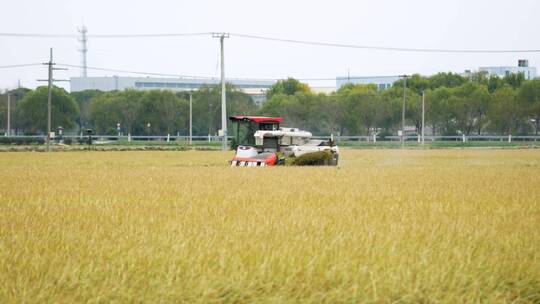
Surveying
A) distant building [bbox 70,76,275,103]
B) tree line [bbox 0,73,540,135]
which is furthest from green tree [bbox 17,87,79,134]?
distant building [bbox 70,76,275,103]

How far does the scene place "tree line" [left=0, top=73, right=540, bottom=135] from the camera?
264 ft

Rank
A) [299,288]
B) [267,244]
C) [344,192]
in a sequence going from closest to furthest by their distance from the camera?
[299,288], [267,244], [344,192]

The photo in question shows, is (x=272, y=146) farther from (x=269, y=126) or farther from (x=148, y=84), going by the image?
(x=148, y=84)

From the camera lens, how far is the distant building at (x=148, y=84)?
549 feet

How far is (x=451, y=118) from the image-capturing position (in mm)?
84125

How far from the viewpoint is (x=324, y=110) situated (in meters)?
83.6

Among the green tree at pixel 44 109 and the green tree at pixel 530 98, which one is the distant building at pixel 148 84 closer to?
the green tree at pixel 44 109

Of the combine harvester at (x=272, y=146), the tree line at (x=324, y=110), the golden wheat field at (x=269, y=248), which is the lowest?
the golden wheat field at (x=269, y=248)

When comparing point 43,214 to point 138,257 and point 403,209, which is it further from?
point 403,209

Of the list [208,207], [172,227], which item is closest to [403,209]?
[208,207]

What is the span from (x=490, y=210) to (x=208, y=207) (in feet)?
13.8

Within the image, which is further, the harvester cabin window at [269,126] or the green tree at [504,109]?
the green tree at [504,109]

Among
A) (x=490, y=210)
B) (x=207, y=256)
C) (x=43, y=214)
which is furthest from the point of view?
(x=490, y=210)

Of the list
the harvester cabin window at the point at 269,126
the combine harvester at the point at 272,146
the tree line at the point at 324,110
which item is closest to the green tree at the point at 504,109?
the tree line at the point at 324,110
